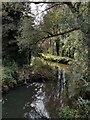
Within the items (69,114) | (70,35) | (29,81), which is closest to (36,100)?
(70,35)

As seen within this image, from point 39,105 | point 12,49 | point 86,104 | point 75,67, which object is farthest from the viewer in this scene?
point 12,49

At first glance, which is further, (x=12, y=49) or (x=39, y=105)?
(x=12, y=49)

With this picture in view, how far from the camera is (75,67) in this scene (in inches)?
377

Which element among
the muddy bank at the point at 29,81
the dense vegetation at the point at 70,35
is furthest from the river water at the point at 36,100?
the dense vegetation at the point at 70,35

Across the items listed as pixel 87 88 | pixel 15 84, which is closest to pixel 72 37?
pixel 87 88

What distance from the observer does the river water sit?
9891mm

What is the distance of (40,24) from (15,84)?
16.5 feet

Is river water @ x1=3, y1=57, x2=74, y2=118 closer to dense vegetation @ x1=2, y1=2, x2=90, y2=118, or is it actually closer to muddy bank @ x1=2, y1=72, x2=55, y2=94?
muddy bank @ x1=2, y1=72, x2=55, y2=94

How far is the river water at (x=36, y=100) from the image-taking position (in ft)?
32.4

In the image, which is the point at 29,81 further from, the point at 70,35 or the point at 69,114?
the point at 69,114

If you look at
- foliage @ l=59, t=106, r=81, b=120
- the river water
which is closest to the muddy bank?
the river water

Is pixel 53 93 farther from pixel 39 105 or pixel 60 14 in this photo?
pixel 60 14

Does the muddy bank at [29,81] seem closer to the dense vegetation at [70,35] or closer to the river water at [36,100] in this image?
the dense vegetation at [70,35]

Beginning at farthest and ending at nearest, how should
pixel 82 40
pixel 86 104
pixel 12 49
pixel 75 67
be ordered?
pixel 12 49 → pixel 75 67 → pixel 82 40 → pixel 86 104
